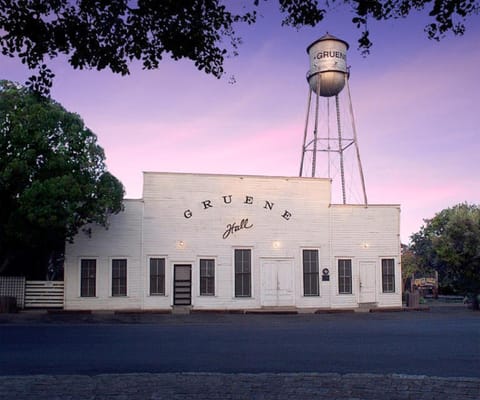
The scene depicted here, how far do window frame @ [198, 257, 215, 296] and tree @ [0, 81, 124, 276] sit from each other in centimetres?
601

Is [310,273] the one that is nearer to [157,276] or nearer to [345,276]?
[345,276]

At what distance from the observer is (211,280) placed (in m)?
31.0

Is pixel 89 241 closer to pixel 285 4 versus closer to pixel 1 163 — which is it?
pixel 1 163

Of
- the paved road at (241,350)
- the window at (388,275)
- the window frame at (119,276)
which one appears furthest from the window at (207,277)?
the paved road at (241,350)

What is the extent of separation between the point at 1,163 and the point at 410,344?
56.2ft

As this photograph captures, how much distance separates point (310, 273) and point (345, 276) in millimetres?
1893

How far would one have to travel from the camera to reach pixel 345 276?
32.3 meters

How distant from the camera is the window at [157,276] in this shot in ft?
100

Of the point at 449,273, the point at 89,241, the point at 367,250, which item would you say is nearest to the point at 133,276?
the point at 89,241

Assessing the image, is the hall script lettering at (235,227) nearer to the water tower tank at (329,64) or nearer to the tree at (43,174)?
the tree at (43,174)

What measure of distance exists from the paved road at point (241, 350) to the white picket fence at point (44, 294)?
948 centimetres

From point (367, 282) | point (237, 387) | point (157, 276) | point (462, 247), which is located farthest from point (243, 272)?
point (237, 387)

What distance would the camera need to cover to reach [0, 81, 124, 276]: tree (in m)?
24.5

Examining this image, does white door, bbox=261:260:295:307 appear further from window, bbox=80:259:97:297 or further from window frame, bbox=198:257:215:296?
window, bbox=80:259:97:297
